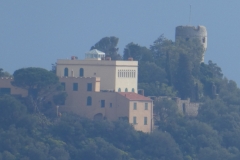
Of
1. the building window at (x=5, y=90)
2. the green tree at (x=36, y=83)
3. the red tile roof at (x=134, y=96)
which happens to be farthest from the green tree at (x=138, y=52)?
the green tree at (x=36, y=83)

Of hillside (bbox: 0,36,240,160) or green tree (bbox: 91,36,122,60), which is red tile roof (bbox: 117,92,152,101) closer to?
hillside (bbox: 0,36,240,160)

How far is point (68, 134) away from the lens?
8606cm

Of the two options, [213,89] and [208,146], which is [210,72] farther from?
[208,146]

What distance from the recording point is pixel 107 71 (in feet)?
294

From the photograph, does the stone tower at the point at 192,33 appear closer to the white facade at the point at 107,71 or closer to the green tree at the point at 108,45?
the green tree at the point at 108,45

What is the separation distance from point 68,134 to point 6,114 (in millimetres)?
3809

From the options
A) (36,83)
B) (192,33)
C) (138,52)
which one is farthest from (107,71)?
(192,33)

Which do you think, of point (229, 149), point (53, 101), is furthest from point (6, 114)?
point (229, 149)

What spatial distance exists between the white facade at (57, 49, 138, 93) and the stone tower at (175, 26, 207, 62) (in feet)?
47.3

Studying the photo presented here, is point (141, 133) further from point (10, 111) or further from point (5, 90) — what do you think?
point (5, 90)

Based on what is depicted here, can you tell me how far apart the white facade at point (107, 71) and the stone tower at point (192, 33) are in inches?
567

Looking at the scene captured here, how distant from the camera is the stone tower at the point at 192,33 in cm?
10525

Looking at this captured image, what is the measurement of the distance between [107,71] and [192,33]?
56.2 ft

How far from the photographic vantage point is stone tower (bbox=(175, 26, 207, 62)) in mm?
105250
